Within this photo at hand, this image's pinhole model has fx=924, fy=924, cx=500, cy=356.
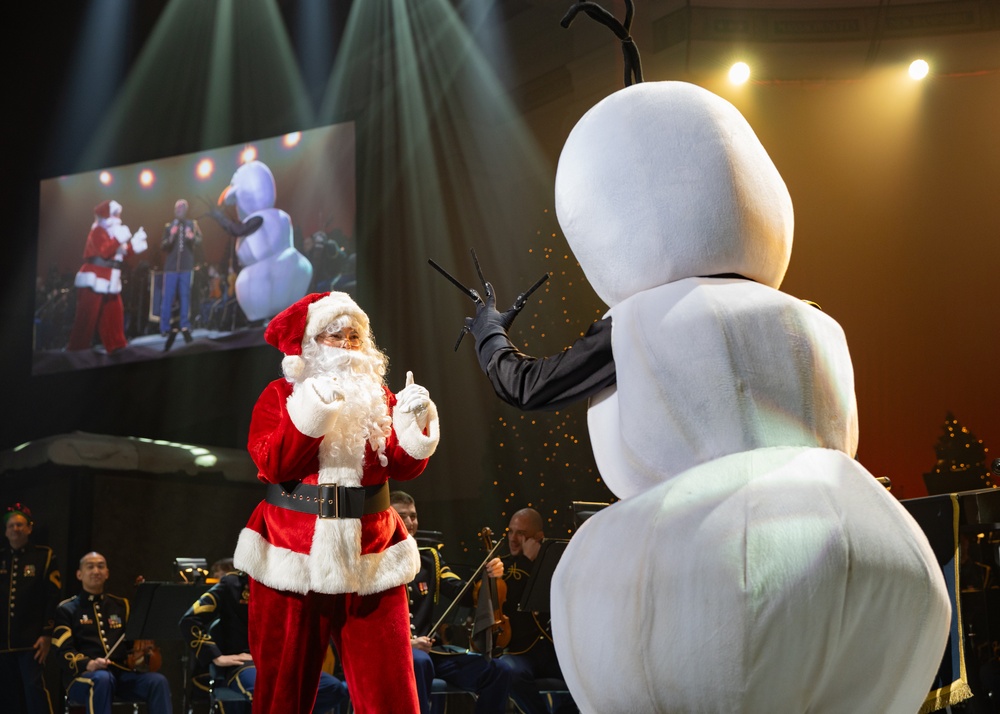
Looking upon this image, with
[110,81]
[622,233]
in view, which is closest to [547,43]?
[110,81]

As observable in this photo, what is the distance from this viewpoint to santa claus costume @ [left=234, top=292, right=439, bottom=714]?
2426mm

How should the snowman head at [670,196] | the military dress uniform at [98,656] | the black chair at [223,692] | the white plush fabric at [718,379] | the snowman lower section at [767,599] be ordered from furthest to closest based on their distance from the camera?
the military dress uniform at [98,656], the black chair at [223,692], the snowman head at [670,196], the white plush fabric at [718,379], the snowman lower section at [767,599]

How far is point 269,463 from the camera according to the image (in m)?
2.49

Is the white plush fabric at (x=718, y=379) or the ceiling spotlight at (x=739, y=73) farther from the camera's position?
the ceiling spotlight at (x=739, y=73)

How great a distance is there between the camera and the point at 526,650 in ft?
15.5

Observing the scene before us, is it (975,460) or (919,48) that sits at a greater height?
(919,48)

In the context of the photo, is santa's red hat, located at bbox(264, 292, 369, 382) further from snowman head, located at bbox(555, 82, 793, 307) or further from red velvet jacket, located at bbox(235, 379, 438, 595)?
snowman head, located at bbox(555, 82, 793, 307)

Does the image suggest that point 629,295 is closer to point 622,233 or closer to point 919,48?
point 622,233

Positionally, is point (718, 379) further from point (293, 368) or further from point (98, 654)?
point (98, 654)

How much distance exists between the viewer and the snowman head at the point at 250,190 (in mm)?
7707

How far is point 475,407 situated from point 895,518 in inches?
233

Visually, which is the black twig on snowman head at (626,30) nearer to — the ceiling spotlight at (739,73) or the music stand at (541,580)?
the music stand at (541,580)

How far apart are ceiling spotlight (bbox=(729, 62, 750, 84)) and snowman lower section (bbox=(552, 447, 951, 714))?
555cm

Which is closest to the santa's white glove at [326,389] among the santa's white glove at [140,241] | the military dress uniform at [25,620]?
the military dress uniform at [25,620]
